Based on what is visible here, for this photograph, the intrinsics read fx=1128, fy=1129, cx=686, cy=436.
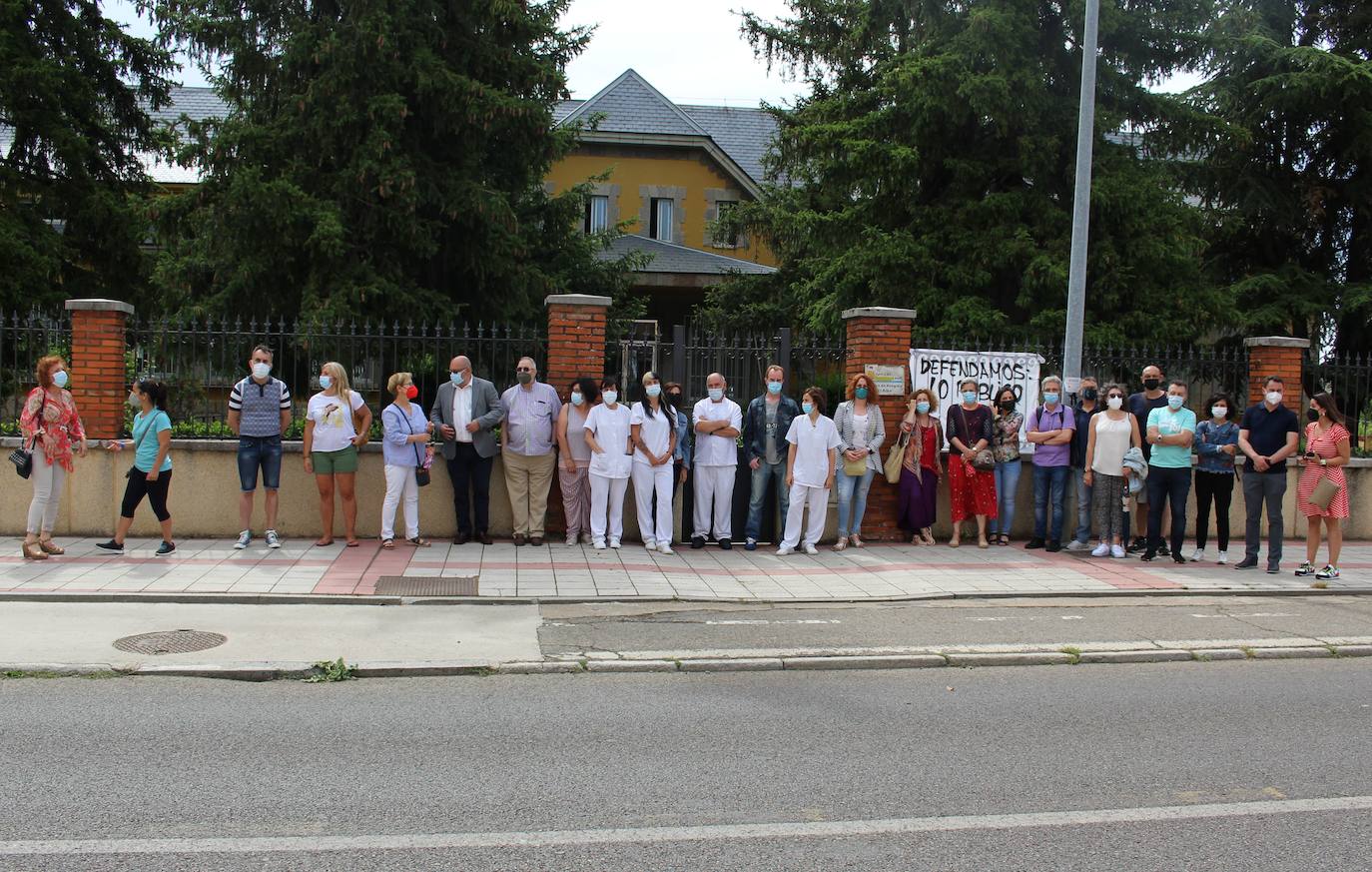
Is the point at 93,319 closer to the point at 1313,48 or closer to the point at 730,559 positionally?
the point at 730,559

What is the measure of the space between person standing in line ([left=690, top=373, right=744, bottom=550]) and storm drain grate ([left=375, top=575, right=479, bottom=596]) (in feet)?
9.31

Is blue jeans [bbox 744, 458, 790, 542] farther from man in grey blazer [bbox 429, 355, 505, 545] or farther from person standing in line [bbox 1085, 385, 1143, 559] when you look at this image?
person standing in line [bbox 1085, 385, 1143, 559]

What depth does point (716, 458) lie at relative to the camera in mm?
11633

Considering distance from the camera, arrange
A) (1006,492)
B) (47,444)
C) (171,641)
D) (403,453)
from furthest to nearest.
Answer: (1006,492) < (403,453) < (47,444) < (171,641)

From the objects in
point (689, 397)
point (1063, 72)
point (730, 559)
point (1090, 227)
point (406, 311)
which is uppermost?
point (1063, 72)

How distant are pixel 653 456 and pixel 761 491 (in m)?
1.23

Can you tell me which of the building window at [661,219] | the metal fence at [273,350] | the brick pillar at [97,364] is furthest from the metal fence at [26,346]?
the building window at [661,219]

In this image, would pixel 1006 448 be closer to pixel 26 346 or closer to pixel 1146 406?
pixel 1146 406

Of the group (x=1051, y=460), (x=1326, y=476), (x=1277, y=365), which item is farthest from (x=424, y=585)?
(x=1277, y=365)

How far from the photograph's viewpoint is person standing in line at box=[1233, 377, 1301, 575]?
11039 mm

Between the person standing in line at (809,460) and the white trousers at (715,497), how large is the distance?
62 centimetres

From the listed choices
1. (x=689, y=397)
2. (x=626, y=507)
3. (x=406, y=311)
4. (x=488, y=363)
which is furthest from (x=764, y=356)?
(x=406, y=311)

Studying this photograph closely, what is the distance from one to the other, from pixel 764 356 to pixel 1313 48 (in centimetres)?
1353

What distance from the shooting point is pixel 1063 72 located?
18.1 meters
